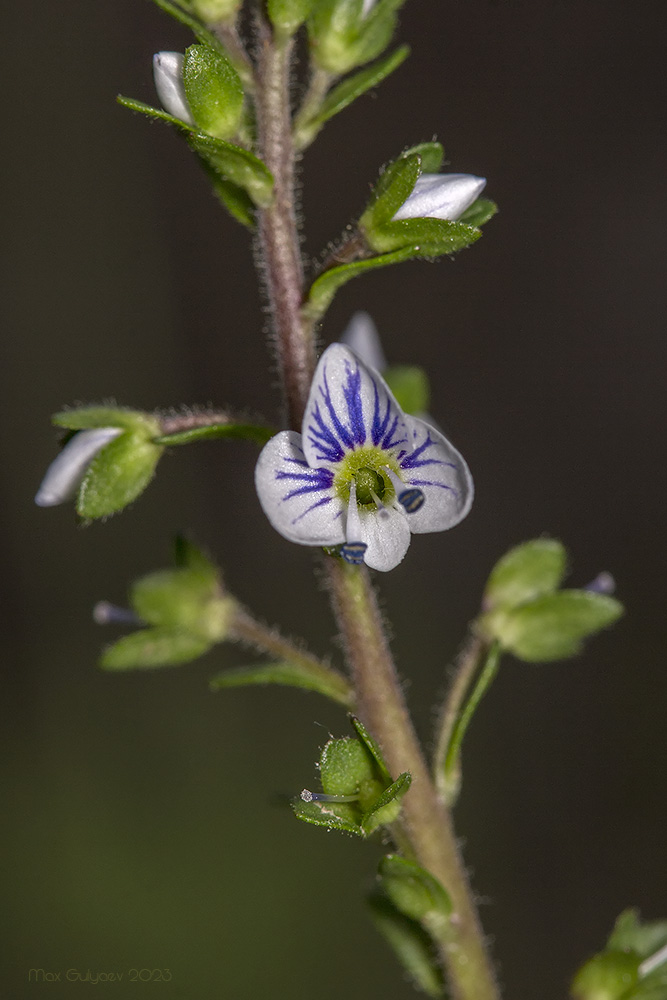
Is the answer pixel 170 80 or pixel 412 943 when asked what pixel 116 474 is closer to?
pixel 170 80

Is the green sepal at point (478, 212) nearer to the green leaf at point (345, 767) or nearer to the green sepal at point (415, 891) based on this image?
the green leaf at point (345, 767)

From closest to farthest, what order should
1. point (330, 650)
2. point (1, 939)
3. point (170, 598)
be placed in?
point (170, 598), point (1, 939), point (330, 650)

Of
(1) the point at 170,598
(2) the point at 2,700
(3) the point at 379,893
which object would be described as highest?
(2) the point at 2,700

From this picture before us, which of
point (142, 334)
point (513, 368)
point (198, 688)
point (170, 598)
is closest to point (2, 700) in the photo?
point (198, 688)

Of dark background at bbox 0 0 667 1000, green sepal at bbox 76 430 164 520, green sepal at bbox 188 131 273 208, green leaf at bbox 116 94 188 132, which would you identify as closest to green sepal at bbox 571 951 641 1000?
green sepal at bbox 76 430 164 520

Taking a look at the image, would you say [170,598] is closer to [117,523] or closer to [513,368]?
[117,523]

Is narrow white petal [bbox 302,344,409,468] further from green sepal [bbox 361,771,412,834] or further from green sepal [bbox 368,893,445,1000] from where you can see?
green sepal [bbox 368,893,445,1000]

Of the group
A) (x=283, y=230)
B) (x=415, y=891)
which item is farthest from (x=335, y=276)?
(x=415, y=891)
